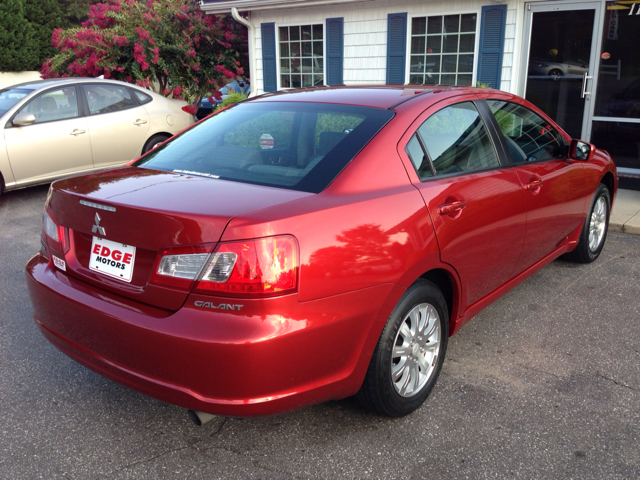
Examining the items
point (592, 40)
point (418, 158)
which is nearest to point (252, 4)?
point (592, 40)

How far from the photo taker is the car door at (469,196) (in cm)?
278

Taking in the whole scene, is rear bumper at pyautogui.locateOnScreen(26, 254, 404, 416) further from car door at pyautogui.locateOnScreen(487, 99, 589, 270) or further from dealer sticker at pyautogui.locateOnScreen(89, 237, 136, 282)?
car door at pyautogui.locateOnScreen(487, 99, 589, 270)

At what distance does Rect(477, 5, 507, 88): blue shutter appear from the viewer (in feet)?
28.5

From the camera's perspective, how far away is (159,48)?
39.1 ft

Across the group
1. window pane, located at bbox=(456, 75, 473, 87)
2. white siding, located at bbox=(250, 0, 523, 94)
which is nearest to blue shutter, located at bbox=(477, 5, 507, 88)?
white siding, located at bbox=(250, 0, 523, 94)

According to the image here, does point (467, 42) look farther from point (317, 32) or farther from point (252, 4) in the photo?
point (252, 4)

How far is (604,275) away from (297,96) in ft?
10.1

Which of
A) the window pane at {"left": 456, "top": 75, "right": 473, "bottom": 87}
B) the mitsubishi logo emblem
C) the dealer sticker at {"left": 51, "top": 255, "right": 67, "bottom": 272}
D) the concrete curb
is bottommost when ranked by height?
the concrete curb

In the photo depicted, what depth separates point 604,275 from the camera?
466 cm

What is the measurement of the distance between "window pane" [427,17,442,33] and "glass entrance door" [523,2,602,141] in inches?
56.3

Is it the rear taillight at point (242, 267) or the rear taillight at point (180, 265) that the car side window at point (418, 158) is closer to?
the rear taillight at point (242, 267)

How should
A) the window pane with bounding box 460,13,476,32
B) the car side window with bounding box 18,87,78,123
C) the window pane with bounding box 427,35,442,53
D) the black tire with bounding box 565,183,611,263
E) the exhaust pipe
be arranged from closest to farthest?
the exhaust pipe, the black tire with bounding box 565,183,611,263, the car side window with bounding box 18,87,78,123, the window pane with bounding box 460,13,476,32, the window pane with bounding box 427,35,442,53

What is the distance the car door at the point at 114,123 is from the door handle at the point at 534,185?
240 inches

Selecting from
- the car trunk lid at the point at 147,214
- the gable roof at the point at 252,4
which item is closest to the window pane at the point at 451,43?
the gable roof at the point at 252,4
